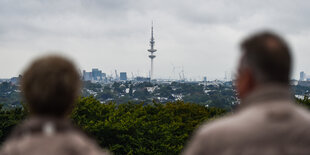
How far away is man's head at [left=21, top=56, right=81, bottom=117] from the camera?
108 inches

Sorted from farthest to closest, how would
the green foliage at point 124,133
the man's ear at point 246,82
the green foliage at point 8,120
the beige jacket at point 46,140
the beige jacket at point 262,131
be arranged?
the green foliage at point 8,120, the green foliage at point 124,133, the man's ear at point 246,82, the beige jacket at point 262,131, the beige jacket at point 46,140

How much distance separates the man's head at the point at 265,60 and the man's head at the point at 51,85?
3.58 ft

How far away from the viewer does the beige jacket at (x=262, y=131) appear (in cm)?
294

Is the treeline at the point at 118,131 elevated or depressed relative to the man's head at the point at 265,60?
depressed

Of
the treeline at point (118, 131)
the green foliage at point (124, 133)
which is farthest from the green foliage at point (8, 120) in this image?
the green foliage at point (124, 133)

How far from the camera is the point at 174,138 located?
32406 millimetres

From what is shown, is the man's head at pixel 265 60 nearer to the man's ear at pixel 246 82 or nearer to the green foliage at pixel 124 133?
the man's ear at pixel 246 82

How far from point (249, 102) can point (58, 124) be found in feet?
3.94

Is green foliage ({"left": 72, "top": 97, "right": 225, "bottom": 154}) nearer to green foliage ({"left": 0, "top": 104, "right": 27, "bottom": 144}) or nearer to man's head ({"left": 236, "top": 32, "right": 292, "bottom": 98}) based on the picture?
green foliage ({"left": 0, "top": 104, "right": 27, "bottom": 144})

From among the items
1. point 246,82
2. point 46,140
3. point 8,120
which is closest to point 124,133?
point 8,120

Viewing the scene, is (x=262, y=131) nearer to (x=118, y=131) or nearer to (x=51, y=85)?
(x=51, y=85)

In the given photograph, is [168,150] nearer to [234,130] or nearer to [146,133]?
[146,133]

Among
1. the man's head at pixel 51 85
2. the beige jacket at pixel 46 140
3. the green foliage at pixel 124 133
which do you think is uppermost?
the man's head at pixel 51 85

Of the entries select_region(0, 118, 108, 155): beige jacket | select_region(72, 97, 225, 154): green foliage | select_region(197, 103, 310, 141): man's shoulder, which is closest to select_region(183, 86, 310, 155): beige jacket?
select_region(197, 103, 310, 141): man's shoulder
